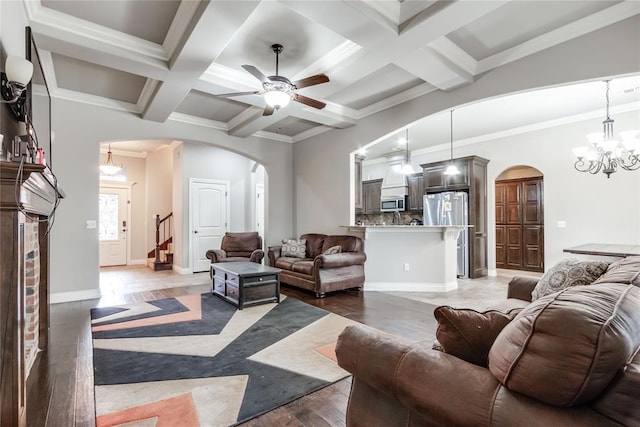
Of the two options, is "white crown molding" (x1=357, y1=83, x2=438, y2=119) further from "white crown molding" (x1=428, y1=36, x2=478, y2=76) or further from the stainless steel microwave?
the stainless steel microwave

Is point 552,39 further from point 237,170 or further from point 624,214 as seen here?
point 237,170

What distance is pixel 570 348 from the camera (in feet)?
2.76

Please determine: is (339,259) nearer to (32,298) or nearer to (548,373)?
(32,298)

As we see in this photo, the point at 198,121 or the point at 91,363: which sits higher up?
the point at 198,121

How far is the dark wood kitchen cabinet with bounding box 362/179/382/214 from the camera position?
8938 mm

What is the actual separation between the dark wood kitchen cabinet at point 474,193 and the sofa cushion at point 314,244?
9.93 ft

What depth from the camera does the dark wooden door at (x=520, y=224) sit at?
7.06 meters

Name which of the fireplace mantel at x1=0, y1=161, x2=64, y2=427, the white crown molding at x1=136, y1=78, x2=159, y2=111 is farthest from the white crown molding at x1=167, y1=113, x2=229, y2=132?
the fireplace mantel at x1=0, y1=161, x2=64, y2=427

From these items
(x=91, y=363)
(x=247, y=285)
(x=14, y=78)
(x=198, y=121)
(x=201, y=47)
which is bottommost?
(x=91, y=363)

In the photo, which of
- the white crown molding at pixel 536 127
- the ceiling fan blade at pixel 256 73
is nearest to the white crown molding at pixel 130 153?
the ceiling fan blade at pixel 256 73

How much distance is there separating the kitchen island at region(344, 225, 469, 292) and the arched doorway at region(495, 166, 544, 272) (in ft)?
9.82

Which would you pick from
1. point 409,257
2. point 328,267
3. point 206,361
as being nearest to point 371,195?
point 409,257

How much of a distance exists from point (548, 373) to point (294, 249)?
5.08 meters

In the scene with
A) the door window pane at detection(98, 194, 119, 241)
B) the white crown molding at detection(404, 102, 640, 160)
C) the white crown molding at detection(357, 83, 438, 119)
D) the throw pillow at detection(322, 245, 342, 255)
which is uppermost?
the white crown molding at detection(357, 83, 438, 119)
